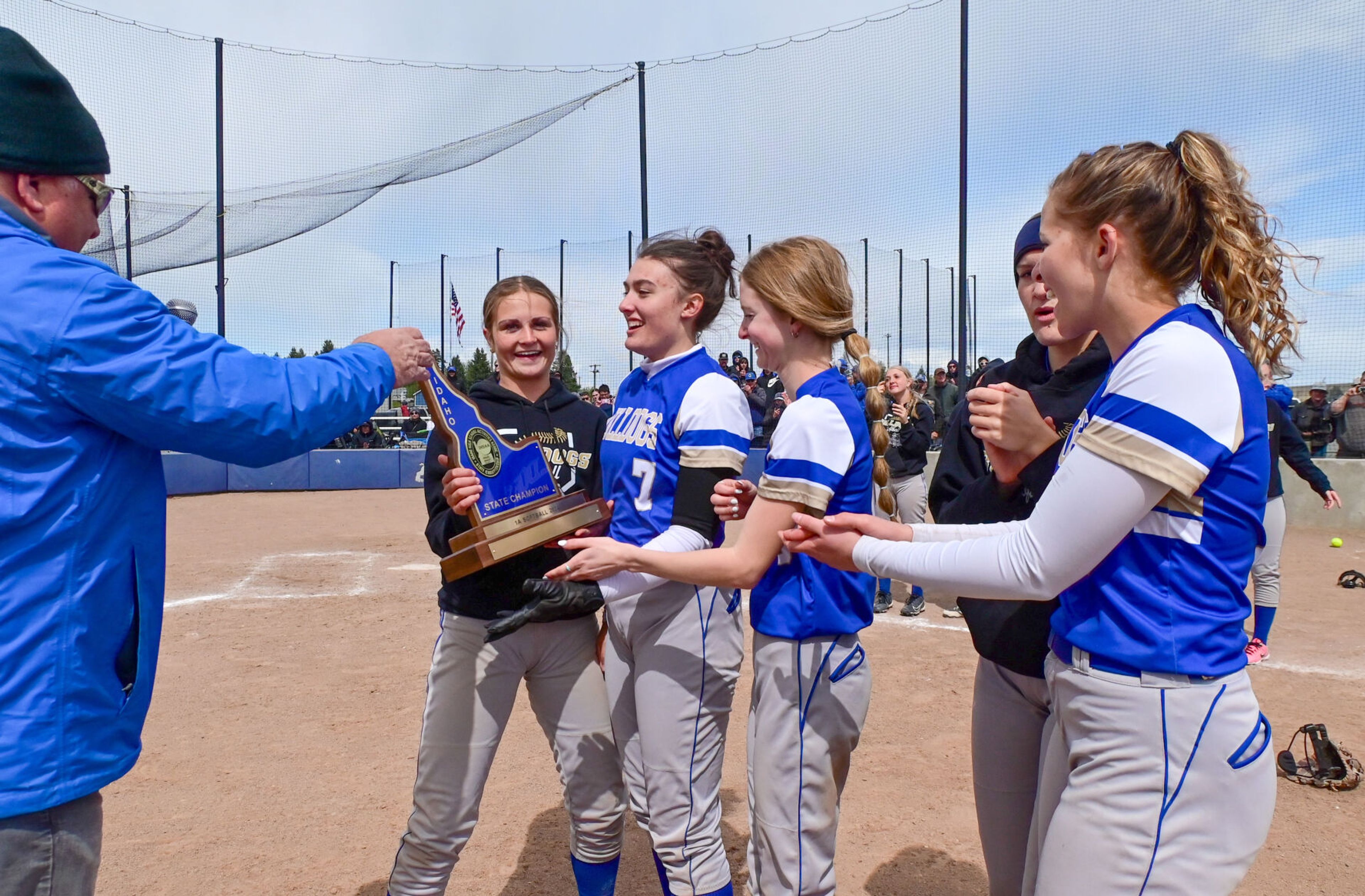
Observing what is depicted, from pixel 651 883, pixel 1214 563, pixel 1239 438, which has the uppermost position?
pixel 1239 438

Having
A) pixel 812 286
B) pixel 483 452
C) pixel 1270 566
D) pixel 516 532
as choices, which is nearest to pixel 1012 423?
pixel 812 286

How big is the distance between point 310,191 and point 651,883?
11699mm

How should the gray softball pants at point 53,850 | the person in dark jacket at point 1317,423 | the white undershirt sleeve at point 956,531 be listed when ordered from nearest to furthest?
1. the gray softball pants at point 53,850
2. the white undershirt sleeve at point 956,531
3. the person in dark jacket at point 1317,423

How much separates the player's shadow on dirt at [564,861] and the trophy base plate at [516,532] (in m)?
1.19

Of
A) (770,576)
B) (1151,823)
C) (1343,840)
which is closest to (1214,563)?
(1151,823)

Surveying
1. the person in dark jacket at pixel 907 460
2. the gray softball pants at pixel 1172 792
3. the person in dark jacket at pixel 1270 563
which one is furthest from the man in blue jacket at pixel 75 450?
the person in dark jacket at pixel 907 460

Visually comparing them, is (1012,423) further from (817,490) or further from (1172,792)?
(1172,792)

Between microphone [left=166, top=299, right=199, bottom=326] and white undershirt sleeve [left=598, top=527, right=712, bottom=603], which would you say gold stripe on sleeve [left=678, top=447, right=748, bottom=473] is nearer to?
white undershirt sleeve [left=598, top=527, right=712, bottom=603]

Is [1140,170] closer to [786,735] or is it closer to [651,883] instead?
[786,735]

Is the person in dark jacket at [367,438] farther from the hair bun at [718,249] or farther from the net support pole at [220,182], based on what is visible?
the hair bun at [718,249]

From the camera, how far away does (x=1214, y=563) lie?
1434 mm

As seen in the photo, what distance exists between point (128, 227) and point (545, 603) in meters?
12.6

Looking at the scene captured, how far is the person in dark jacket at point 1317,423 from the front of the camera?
42.1ft

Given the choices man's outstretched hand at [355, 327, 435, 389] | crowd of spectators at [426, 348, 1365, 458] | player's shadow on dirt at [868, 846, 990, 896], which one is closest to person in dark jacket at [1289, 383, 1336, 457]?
crowd of spectators at [426, 348, 1365, 458]
